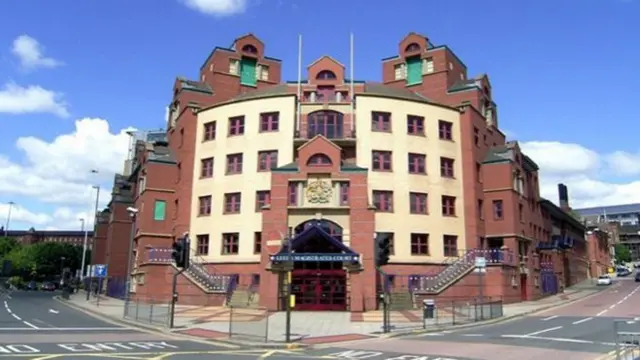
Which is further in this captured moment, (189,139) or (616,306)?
(189,139)

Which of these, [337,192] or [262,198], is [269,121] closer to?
[262,198]

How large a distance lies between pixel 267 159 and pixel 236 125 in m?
4.72

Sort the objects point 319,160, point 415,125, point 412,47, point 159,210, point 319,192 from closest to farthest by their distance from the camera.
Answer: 1. point 319,192
2. point 319,160
3. point 415,125
4. point 159,210
5. point 412,47

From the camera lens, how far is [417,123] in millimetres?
46406

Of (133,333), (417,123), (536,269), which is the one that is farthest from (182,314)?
(536,269)

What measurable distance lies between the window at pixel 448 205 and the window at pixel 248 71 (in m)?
24.6

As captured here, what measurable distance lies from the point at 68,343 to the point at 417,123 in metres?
34.3

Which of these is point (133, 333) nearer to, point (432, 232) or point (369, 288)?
point (369, 288)

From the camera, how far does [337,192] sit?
38.9 m

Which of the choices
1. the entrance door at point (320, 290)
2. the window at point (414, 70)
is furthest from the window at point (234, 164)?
the window at point (414, 70)

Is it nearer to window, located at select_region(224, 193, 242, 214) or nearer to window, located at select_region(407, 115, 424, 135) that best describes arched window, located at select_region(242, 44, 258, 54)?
window, located at select_region(224, 193, 242, 214)

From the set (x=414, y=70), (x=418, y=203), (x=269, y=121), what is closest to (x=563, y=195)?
(x=414, y=70)

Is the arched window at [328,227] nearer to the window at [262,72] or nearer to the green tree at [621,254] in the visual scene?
the window at [262,72]

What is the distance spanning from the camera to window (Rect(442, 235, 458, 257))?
44409mm
